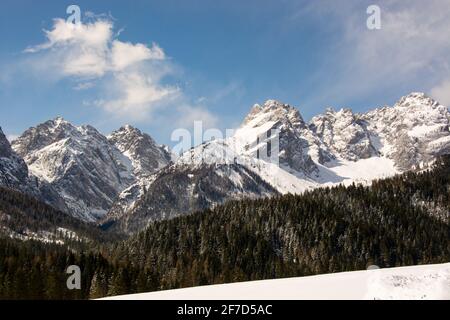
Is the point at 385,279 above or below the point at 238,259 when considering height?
below

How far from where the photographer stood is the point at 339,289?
125 feet

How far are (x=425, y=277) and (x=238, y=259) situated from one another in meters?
163

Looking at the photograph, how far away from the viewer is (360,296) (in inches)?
1380

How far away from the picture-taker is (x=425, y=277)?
124 ft

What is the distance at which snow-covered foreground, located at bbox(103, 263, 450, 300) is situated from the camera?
110 feet

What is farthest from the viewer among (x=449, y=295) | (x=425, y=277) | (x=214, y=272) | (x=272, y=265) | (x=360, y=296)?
(x=272, y=265)

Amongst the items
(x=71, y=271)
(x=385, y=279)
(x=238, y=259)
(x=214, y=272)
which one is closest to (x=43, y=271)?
(x=71, y=271)

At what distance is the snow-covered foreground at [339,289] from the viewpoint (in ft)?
110
